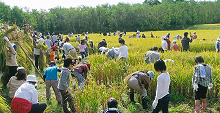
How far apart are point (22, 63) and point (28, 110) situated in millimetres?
4040

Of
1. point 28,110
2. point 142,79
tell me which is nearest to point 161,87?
point 142,79

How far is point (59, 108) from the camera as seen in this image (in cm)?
486

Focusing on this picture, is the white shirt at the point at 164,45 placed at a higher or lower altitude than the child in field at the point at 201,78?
higher

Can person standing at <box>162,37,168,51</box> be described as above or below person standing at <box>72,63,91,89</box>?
above

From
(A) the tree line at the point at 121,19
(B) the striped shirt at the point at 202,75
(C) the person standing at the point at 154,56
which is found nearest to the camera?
(B) the striped shirt at the point at 202,75

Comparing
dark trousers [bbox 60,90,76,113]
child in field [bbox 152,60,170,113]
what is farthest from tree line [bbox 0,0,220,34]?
child in field [bbox 152,60,170,113]

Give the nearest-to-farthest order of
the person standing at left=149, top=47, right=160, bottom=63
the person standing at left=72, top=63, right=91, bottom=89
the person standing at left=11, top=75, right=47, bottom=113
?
1. the person standing at left=11, top=75, right=47, bottom=113
2. the person standing at left=72, top=63, right=91, bottom=89
3. the person standing at left=149, top=47, right=160, bottom=63

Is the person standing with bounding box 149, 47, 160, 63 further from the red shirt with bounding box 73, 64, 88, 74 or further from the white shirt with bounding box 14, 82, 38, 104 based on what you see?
the white shirt with bounding box 14, 82, 38, 104

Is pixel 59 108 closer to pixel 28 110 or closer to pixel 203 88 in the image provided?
pixel 28 110

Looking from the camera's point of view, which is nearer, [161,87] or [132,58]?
[161,87]

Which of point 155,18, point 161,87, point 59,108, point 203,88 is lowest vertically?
point 59,108

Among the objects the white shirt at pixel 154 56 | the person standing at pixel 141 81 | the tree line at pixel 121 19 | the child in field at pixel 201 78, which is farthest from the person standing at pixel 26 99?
the tree line at pixel 121 19

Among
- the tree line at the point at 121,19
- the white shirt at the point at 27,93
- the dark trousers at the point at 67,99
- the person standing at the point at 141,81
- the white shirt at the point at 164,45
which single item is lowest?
the dark trousers at the point at 67,99

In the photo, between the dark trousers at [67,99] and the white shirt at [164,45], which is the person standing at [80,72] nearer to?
the dark trousers at [67,99]
